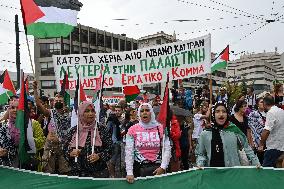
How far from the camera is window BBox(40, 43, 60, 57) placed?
62.1 m

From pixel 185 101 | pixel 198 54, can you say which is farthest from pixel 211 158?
pixel 185 101

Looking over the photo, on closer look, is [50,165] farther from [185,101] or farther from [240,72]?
[240,72]

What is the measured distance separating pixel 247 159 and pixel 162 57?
3.46 metres

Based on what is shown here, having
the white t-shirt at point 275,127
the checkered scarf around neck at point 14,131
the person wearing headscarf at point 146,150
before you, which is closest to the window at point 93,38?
the white t-shirt at point 275,127

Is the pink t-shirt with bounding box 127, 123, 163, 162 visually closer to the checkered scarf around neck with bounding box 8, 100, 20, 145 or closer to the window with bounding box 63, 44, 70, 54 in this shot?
the checkered scarf around neck with bounding box 8, 100, 20, 145

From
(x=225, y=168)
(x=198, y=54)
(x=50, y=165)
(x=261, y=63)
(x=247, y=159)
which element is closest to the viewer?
(x=225, y=168)

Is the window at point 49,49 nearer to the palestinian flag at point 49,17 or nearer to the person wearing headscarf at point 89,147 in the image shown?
the palestinian flag at point 49,17

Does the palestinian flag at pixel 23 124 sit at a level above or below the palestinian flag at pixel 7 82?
below

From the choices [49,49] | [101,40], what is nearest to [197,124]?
[49,49]

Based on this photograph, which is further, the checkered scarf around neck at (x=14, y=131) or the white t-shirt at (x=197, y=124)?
the white t-shirt at (x=197, y=124)

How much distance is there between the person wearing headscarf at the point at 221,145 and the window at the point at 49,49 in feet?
193

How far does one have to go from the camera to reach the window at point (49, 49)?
204 feet

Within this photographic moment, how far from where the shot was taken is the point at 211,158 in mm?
4891

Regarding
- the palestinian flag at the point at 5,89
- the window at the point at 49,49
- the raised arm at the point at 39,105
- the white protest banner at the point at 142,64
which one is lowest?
the raised arm at the point at 39,105
